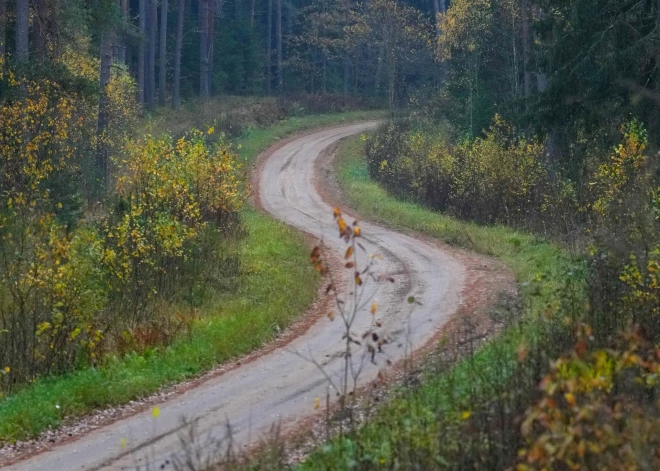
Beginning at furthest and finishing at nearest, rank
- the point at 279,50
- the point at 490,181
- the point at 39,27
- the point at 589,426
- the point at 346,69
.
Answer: the point at 346,69 < the point at 279,50 < the point at 490,181 < the point at 39,27 < the point at 589,426

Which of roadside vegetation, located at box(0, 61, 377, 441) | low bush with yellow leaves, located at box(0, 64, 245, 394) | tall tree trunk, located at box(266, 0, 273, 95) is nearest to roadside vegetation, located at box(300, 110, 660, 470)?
roadside vegetation, located at box(0, 61, 377, 441)

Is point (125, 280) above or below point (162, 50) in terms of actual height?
below

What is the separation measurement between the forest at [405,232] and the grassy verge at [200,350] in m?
0.04

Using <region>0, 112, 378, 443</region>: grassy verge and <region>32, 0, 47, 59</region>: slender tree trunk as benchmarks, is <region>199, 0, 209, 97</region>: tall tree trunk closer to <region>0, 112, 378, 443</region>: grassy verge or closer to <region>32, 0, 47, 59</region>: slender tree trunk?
<region>32, 0, 47, 59</region>: slender tree trunk

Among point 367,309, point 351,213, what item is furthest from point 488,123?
point 367,309

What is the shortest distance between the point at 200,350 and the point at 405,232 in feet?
38.4

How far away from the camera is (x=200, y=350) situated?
12297mm

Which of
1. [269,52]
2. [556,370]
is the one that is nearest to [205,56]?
[269,52]

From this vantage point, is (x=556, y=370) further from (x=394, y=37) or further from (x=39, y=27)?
(x=394, y=37)

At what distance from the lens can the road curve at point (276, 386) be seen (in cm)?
869

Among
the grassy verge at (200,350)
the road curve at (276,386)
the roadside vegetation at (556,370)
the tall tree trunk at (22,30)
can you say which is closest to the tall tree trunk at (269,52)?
the roadside vegetation at (556,370)

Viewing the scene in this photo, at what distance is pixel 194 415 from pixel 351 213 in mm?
17656

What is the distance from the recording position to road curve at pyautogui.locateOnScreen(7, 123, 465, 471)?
28.5 feet

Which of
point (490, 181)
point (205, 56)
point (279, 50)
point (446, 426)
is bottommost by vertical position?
point (446, 426)
